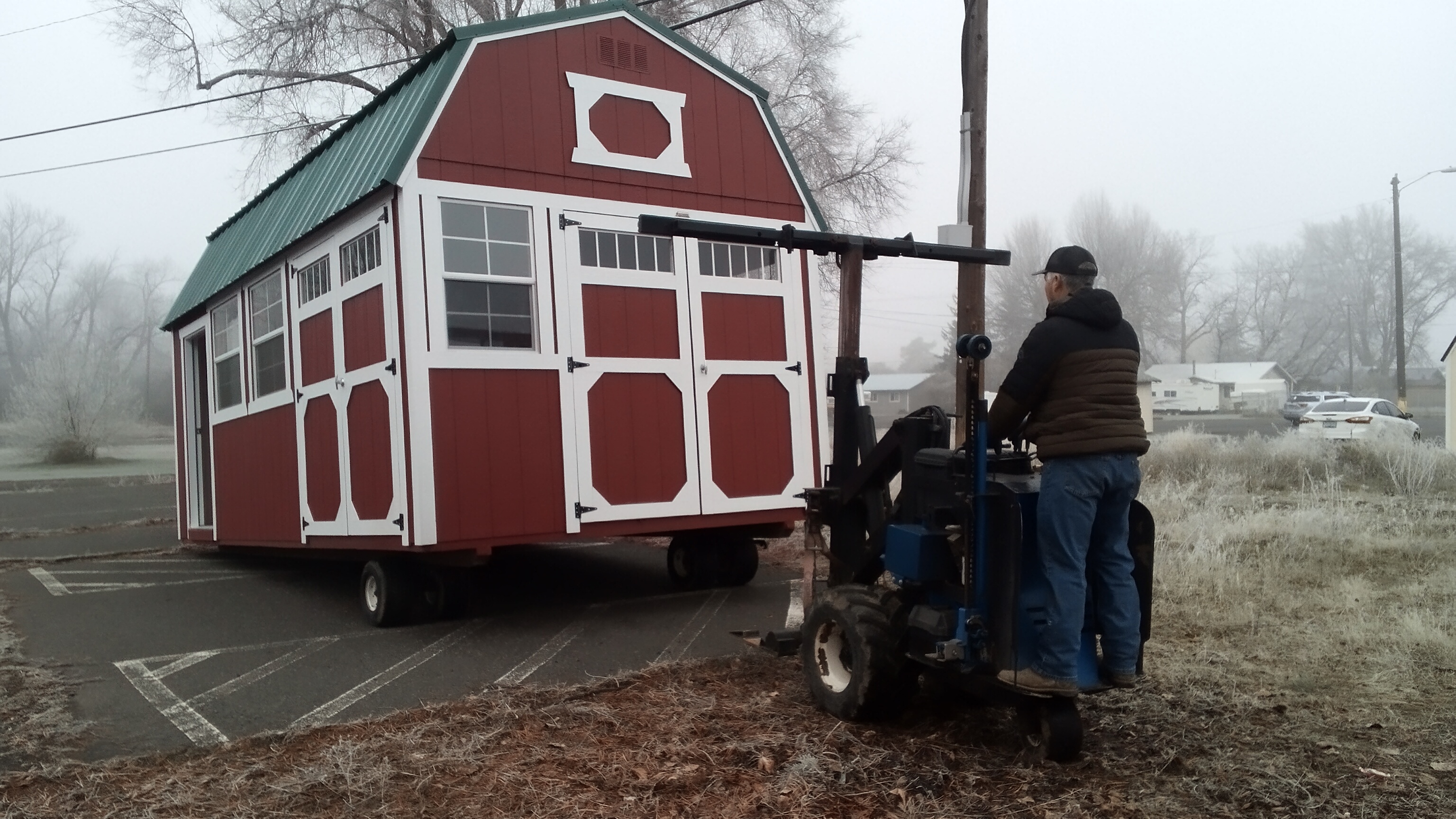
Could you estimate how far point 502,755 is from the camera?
4.46 meters

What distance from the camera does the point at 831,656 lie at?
194 inches

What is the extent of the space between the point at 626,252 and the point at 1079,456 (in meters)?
4.97

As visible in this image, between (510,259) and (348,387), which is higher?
(510,259)

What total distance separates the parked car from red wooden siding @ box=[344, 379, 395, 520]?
42947 millimetres

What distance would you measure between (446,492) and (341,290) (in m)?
2.11

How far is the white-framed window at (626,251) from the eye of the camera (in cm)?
815

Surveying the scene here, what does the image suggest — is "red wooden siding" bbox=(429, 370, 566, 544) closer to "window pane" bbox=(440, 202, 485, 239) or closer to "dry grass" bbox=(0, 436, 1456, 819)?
"window pane" bbox=(440, 202, 485, 239)

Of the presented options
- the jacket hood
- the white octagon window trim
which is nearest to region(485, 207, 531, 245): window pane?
the white octagon window trim

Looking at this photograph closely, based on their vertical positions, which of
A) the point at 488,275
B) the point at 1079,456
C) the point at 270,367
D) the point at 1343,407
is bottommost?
the point at 1343,407

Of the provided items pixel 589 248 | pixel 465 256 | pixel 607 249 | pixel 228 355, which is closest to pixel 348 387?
pixel 465 256

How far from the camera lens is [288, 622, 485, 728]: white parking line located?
5.34 meters

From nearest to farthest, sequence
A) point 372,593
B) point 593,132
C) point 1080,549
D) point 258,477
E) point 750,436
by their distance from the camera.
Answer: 1. point 1080,549
2. point 372,593
3. point 593,132
4. point 750,436
5. point 258,477

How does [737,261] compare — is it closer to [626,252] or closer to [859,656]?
[626,252]

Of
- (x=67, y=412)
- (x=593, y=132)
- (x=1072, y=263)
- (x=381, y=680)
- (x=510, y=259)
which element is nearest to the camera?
(x=1072, y=263)
